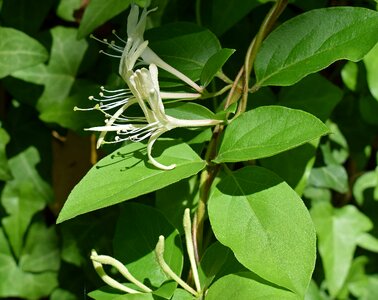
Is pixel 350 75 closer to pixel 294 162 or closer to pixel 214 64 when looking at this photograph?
pixel 294 162

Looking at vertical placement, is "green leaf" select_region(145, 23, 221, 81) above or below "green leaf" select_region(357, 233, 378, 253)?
above

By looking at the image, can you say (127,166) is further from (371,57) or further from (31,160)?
(31,160)

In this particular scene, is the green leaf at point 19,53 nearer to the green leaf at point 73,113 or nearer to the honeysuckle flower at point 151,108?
the green leaf at point 73,113

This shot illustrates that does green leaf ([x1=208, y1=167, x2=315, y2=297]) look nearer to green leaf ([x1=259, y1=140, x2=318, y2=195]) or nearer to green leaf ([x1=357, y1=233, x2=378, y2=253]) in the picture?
green leaf ([x1=259, y1=140, x2=318, y2=195])

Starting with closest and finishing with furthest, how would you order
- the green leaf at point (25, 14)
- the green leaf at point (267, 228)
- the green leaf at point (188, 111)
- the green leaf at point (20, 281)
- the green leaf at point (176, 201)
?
the green leaf at point (267, 228)
the green leaf at point (188, 111)
the green leaf at point (176, 201)
the green leaf at point (25, 14)
the green leaf at point (20, 281)

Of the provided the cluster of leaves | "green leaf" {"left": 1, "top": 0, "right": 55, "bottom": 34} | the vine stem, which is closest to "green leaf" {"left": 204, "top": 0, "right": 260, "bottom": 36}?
the cluster of leaves

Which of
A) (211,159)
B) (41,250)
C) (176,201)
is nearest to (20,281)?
(41,250)

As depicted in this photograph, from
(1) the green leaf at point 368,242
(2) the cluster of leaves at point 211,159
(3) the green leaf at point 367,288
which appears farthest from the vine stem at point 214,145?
(3) the green leaf at point 367,288

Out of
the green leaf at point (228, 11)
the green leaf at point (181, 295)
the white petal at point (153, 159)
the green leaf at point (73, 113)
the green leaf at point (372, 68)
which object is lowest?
the green leaf at point (181, 295)
